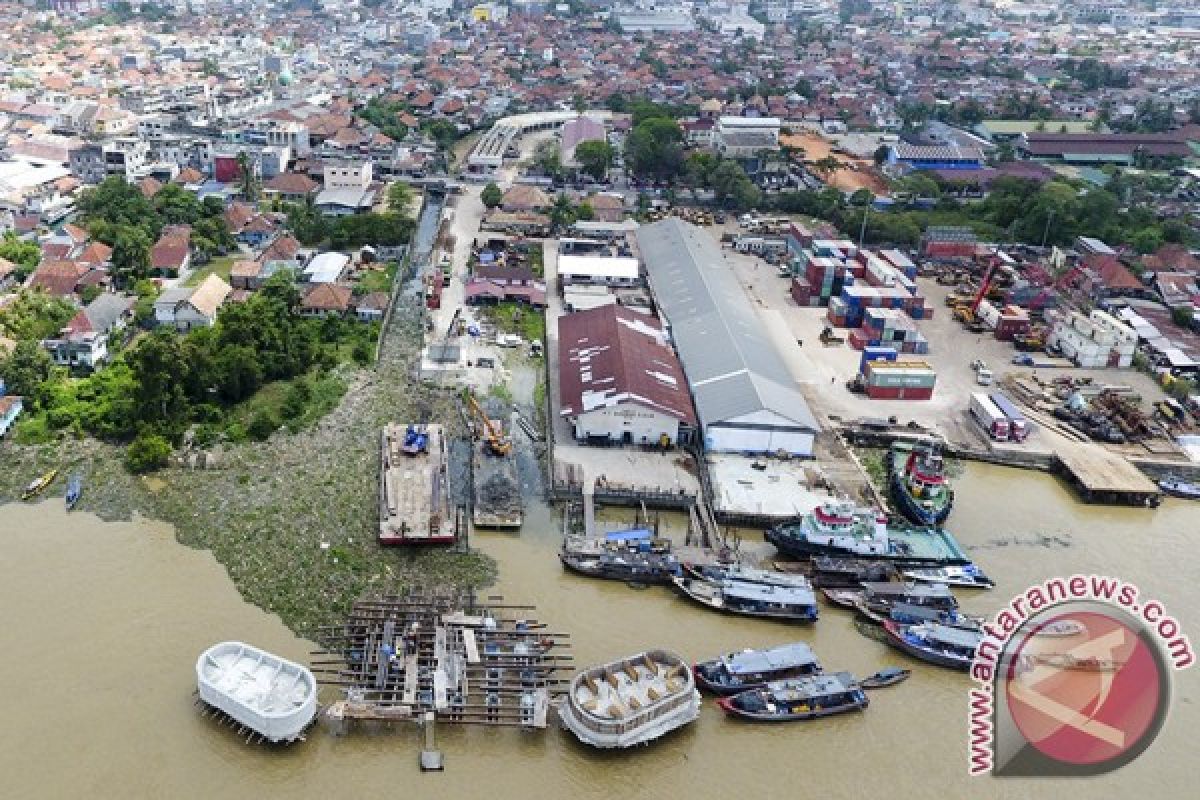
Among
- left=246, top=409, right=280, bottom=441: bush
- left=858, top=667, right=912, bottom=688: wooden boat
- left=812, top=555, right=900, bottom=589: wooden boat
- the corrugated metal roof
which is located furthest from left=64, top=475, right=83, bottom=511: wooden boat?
left=858, top=667, right=912, bottom=688: wooden boat

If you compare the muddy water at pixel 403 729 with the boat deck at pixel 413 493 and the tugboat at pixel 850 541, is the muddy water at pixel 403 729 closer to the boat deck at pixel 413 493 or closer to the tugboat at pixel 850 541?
the boat deck at pixel 413 493

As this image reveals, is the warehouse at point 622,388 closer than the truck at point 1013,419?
Yes

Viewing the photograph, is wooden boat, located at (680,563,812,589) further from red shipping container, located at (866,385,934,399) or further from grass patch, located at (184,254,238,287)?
grass patch, located at (184,254,238,287)

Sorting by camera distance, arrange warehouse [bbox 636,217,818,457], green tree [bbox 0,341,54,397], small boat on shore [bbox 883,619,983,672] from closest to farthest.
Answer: small boat on shore [bbox 883,619,983,672]
warehouse [bbox 636,217,818,457]
green tree [bbox 0,341,54,397]

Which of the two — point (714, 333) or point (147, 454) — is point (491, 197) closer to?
point (714, 333)

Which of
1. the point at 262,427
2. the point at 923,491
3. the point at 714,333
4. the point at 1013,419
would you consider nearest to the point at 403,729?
the point at 262,427

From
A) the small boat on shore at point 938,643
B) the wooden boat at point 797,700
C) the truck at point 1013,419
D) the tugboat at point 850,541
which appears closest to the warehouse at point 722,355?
the tugboat at point 850,541
